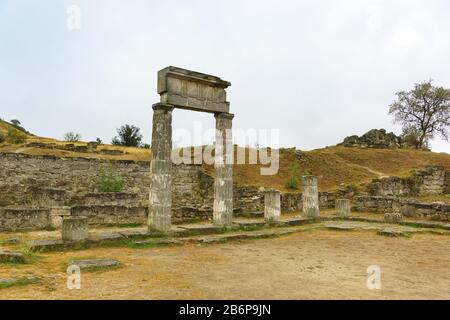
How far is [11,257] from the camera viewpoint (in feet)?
23.2

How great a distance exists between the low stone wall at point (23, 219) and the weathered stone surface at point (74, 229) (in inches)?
145

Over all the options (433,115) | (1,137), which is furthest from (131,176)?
(433,115)

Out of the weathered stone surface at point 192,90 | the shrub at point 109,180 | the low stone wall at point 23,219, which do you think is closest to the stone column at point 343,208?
the weathered stone surface at point 192,90

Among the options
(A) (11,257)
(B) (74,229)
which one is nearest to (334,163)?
(B) (74,229)

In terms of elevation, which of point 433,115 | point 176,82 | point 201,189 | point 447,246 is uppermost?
point 433,115

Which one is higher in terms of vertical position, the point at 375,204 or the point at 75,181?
the point at 75,181

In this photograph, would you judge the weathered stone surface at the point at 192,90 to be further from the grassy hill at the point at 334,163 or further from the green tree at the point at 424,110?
the green tree at the point at 424,110

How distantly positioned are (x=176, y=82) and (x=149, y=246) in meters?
4.67

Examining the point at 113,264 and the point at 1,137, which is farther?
the point at 1,137

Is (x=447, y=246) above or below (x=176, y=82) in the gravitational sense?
below

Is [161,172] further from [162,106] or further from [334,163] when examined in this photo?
[334,163]

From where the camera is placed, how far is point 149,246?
9.30 meters

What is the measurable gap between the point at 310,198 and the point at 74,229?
30.9 ft
